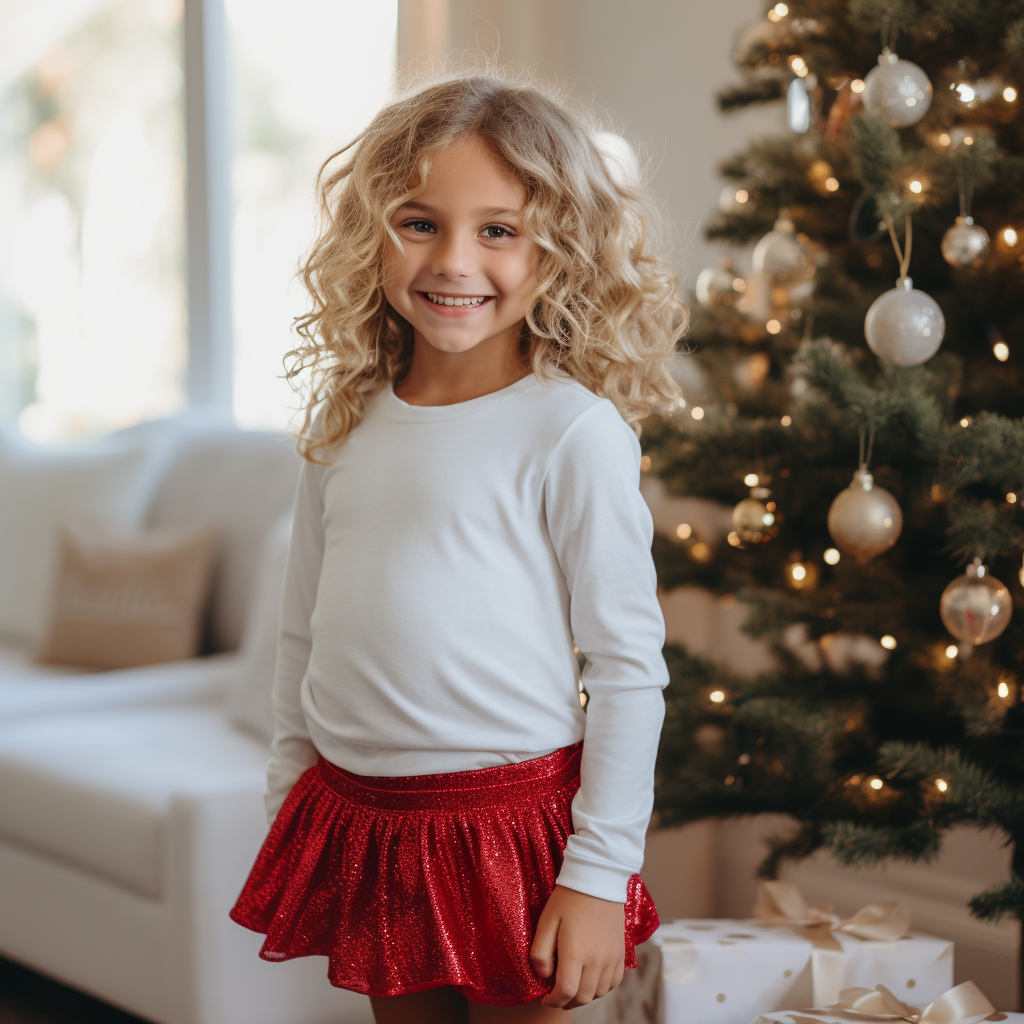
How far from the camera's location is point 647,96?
2406 mm

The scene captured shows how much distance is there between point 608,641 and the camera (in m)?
0.91

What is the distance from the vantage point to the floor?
69.5 inches

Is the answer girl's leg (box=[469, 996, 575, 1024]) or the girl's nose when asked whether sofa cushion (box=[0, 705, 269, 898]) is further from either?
the girl's nose

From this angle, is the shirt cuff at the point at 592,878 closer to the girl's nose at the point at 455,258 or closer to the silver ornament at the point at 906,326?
the girl's nose at the point at 455,258

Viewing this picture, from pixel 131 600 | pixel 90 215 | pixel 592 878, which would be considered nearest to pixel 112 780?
pixel 131 600

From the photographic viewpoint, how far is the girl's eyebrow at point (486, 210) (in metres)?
0.94

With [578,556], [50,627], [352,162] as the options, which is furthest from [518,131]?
[50,627]

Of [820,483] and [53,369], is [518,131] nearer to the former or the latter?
[820,483]

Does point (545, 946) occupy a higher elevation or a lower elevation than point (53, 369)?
lower

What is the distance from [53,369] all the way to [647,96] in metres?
2.31

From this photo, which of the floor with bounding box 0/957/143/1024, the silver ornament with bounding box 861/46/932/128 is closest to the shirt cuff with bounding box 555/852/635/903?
the silver ornament with bounding box 861/46/932/128

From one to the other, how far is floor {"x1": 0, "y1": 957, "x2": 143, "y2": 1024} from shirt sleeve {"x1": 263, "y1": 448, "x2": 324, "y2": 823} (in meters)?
0.92

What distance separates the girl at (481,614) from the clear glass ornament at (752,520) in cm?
40

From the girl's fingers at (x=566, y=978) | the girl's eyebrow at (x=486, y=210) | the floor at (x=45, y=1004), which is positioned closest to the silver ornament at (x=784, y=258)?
the girl's eyebrow at (x=486, y=210)
